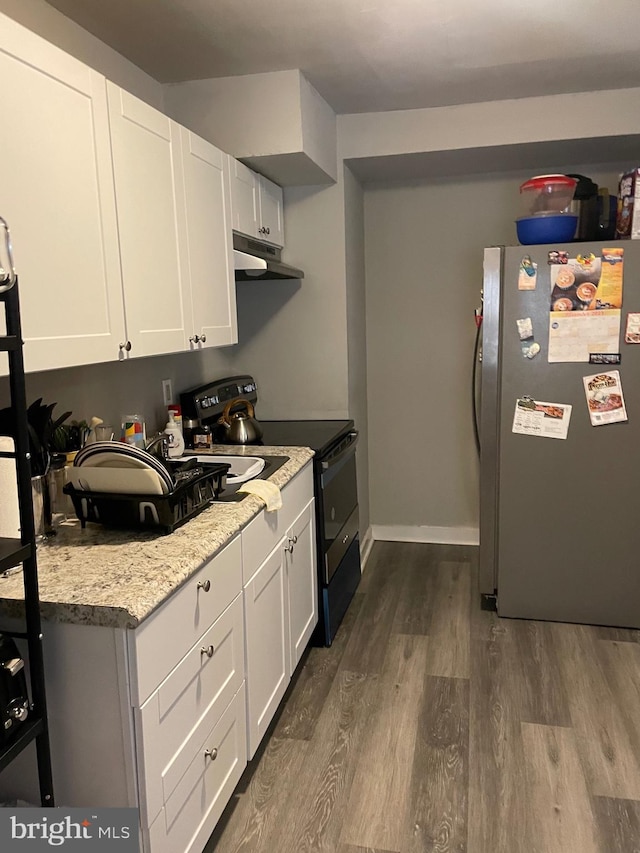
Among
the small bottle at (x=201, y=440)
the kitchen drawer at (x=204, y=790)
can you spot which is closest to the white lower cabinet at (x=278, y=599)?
the kitchen drawer at (x=204, y=790)

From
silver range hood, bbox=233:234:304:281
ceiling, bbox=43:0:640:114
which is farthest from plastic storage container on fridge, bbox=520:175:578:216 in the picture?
silver range hood, bbox=233:234:304:281

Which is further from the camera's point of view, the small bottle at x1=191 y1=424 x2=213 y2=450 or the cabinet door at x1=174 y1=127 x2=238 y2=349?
the small bottle at x1=191 y1=424 x2=213 y2=450

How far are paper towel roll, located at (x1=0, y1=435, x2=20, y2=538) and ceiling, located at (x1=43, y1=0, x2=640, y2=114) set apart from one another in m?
1.62

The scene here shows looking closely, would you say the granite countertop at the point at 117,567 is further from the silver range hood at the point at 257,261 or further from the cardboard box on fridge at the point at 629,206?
the cardboard box on fridge at the point at 629,206

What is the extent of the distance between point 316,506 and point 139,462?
4.02 feet

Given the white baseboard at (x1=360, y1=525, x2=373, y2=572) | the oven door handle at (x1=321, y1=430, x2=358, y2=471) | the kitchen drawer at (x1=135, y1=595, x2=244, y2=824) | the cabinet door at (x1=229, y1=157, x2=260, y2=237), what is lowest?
the white baseboard at (x1=360, y1=525, x2=373, y2=572)

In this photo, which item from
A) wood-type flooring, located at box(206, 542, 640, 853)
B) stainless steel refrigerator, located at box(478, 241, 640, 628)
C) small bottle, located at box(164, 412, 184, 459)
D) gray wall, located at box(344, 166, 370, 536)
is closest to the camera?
wood-type flooring, located at box(206, 542, 640, 853)

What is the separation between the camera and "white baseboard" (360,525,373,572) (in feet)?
12.8

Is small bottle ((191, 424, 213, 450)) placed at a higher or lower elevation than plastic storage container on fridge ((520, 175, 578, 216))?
lower

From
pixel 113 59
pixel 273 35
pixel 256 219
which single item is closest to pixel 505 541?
pixel 256 219

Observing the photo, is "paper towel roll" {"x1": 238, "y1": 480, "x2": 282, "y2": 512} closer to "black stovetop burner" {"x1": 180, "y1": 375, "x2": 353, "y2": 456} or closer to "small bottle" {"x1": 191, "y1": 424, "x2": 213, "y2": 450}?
"black stovetop burner" {"x1": 180, "y1": 375, "x2": 353, "y2": 456}

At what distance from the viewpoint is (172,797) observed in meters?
1.55

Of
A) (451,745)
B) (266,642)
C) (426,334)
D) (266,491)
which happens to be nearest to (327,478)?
(266,491)

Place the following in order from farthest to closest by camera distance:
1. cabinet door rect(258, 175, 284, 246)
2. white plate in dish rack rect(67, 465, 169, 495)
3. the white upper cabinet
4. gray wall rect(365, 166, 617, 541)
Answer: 1. gray wall rect(365, 166, 617, 541)
2. cabinet door rect(258, 175, 284, 246)
3. the white upper cabinet
4. white plate in dish rack rect(67, 465, 169, 495)
